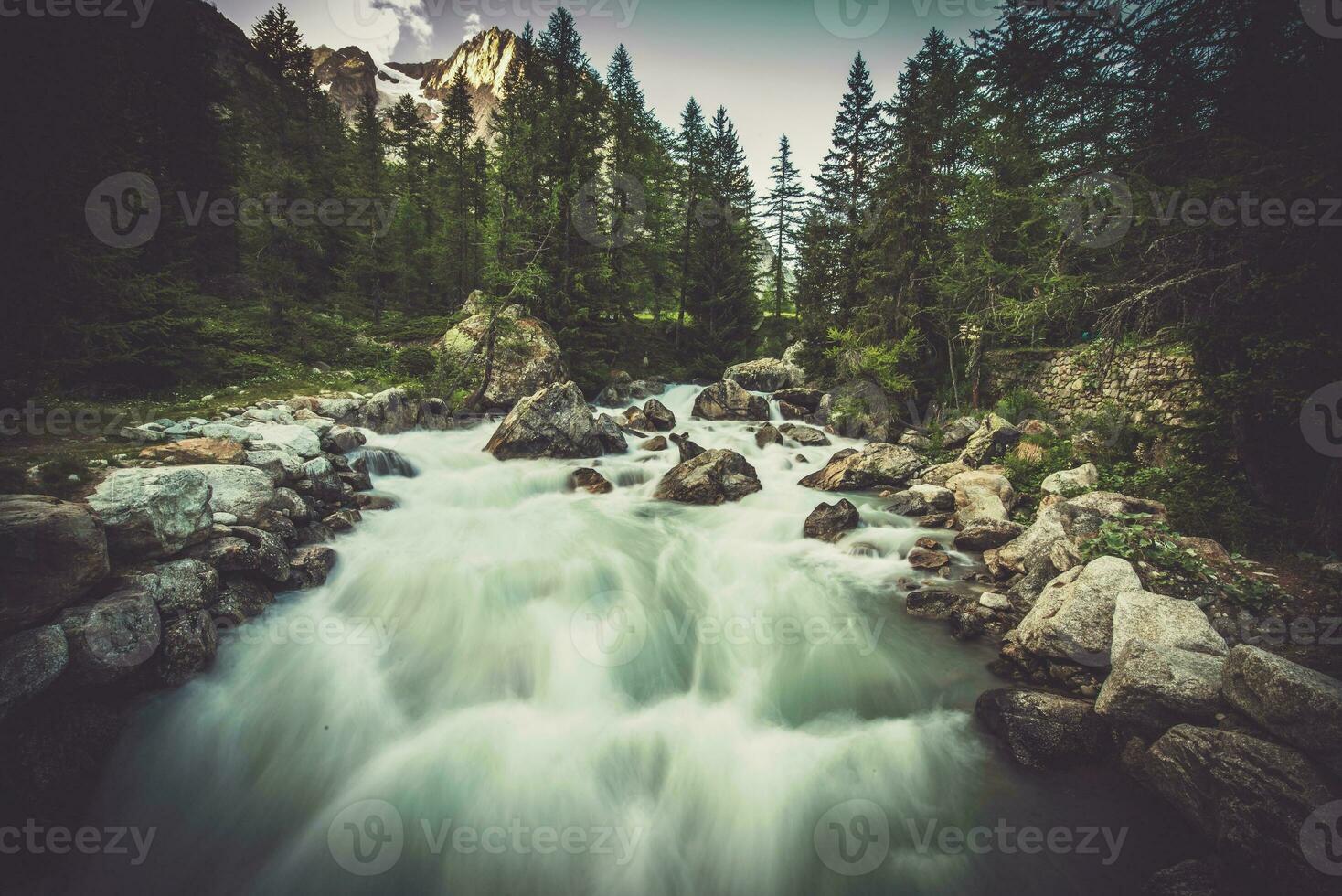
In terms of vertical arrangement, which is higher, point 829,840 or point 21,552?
point 21,552

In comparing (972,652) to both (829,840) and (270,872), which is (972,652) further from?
(270,872)

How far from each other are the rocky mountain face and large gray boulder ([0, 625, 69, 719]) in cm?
16145

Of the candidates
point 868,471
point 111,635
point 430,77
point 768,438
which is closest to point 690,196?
point 768,438

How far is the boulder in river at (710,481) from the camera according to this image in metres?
11.5

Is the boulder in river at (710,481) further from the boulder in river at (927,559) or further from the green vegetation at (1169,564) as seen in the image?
the green vegetation at (1169,564)

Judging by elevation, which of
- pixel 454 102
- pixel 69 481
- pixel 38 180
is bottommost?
pixel 69 481

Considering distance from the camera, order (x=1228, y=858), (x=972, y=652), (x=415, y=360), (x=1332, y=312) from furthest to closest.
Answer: (x=415, y=360) → (x=972, y=652) → (x=1332, y=312) → (x=1228, y=858)

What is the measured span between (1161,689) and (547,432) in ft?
41.8

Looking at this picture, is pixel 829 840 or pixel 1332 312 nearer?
pixel 829 840

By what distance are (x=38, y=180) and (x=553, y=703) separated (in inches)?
329

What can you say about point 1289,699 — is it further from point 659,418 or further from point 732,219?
point 732,219

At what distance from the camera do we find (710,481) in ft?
37.9

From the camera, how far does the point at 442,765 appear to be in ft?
15.0

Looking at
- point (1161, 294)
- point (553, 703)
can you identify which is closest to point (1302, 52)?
point (1161, 294)
